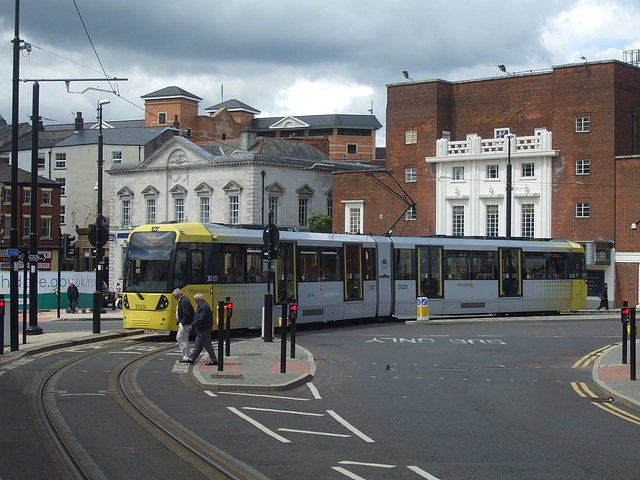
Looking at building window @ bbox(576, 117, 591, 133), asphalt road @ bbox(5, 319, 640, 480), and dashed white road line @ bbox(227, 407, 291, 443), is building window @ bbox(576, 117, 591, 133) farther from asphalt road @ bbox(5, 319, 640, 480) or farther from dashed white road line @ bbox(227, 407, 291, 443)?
dashed white road line @ bbox(227, 407, 291, 443)

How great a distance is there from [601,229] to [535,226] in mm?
4261

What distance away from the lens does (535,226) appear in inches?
2098

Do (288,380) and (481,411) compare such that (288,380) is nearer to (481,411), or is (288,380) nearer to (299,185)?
(481,411)

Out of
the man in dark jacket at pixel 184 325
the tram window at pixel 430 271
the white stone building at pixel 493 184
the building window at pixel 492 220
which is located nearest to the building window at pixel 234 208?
the white stone building at pixel 493 184

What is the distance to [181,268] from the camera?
2317 cm

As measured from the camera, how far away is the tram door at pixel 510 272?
33.1 metres

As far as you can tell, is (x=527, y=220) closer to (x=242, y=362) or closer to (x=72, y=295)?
(x=72, y=295)

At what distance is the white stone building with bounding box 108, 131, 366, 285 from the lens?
6550 centimetres

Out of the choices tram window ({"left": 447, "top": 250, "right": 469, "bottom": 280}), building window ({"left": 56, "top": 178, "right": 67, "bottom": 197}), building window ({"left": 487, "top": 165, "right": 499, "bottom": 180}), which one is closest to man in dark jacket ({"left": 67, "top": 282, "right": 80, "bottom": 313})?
tram window ({"left": 447, "top": 250, "right": 469, "bottom": 280})

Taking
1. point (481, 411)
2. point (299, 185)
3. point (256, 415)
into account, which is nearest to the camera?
point (256, 415)

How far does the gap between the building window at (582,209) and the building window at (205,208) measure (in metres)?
29.8

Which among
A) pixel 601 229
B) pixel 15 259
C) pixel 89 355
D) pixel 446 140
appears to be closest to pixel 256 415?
pixel 89 355

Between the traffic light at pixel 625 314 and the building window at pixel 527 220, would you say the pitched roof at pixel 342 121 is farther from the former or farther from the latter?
the traffic light at pixel 625 314

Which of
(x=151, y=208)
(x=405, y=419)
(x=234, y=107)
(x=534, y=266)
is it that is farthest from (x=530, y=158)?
(x=234, y=107)
